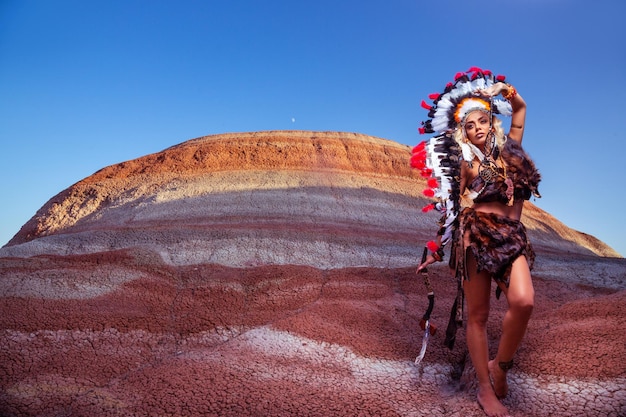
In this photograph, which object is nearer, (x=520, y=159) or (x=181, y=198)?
(x=520, y=159)

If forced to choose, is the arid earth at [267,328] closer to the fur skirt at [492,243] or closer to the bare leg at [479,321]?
Result: the bare leg at [479,321]

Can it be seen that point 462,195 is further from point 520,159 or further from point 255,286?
point 255,286

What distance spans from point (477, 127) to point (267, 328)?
3.45 metres

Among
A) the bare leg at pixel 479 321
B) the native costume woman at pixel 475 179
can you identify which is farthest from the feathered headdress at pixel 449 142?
the bare leg at pixel 479 321

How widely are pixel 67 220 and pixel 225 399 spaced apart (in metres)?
19.2

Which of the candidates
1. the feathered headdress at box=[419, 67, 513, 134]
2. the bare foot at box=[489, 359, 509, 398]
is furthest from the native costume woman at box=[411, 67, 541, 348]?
the bare foot at box=[489, 359, 509, 398]

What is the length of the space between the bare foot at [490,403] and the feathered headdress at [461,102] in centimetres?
210

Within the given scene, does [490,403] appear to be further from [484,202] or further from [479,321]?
[484,202]

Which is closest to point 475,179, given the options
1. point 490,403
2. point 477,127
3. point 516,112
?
point 477,127

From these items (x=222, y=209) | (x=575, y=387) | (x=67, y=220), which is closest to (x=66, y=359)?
(x=575, y=387)

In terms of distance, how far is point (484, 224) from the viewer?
3555mm

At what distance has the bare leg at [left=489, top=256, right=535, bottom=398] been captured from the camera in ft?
10.6

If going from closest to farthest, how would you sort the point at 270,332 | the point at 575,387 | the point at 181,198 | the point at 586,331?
the point at 575,387
the point at 586,331
the point at 270,332
the point at 181,198

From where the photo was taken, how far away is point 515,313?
10.7 feet
